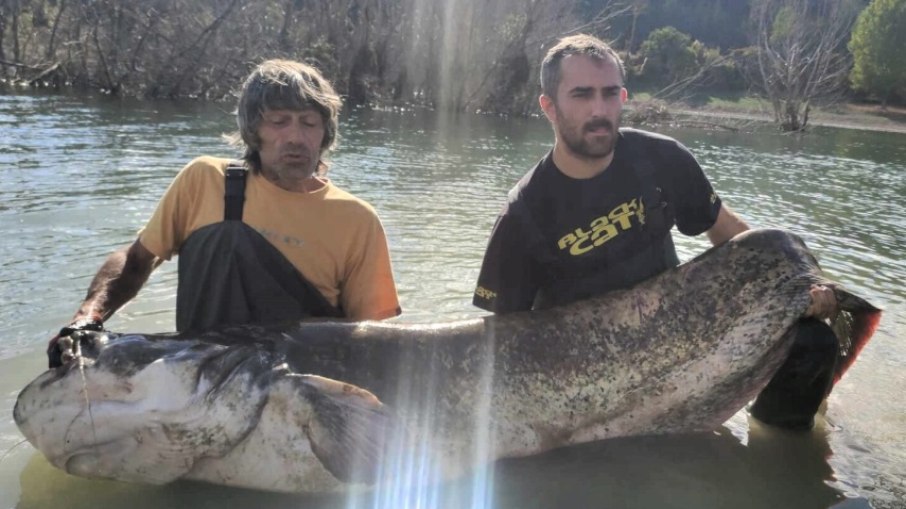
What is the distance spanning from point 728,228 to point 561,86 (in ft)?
4.01

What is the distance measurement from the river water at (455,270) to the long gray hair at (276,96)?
1.65 m

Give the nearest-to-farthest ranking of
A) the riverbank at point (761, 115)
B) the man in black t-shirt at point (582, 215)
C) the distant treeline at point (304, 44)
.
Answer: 1. the man in black t-shirt at point (582, 215)
2. the distant treeline at point (304, 44)
3. the riverbank at point (761, 115)

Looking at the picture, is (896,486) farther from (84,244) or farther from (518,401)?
(84,244)

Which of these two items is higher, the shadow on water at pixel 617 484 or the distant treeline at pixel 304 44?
the distant treeline at pixel 304 44

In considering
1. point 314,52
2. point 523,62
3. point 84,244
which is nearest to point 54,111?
point 84,244

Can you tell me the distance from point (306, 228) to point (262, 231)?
21 cm

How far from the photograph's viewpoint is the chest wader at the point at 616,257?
3.87 metres

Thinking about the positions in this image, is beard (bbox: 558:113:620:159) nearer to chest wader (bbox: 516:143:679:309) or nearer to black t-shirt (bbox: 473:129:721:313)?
black t-shirt (bbox: 473:129:721:313)

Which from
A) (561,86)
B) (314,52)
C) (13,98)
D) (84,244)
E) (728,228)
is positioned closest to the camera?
(561,86)

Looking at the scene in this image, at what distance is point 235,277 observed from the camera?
3496 millimetres

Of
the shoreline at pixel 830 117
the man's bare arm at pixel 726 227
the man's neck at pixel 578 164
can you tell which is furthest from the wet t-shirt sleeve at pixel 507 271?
the shoreline at pixel 830 117

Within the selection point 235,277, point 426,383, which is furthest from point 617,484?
point 235,277

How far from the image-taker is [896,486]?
3.45m

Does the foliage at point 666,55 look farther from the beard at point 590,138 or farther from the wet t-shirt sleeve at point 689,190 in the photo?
the beard at point 590,138
